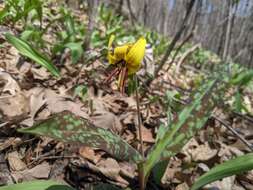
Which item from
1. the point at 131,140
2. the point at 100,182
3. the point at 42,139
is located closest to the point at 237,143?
the point at 131,140

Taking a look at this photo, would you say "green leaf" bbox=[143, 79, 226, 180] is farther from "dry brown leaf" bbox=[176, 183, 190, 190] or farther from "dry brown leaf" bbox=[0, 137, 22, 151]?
"dry brown leaf" bbox=[0, 137, 22, 151]

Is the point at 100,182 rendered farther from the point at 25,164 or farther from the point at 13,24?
the point at 13,24

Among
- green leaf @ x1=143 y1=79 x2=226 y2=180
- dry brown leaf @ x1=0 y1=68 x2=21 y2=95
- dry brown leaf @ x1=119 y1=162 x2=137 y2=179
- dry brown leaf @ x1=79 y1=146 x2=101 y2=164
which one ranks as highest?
green leaf @ x1=143 y1=79 x2=226 y2=180

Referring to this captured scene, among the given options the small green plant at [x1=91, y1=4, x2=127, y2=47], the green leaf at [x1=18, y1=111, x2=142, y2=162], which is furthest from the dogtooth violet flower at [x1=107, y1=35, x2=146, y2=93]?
the small green plant at [x1=91, y1=4, x2=127, y2=47]

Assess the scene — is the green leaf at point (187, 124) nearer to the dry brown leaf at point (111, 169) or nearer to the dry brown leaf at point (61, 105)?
the dry brown leaf at point (111, 169)

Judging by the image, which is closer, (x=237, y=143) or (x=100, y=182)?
(x=100, y=182)

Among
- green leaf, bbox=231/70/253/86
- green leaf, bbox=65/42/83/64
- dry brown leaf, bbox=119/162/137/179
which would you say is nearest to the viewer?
dry brown leaf, bbox=119/162/137/179

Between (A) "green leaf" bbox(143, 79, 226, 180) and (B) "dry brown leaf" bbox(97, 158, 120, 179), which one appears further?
(B) "dry brown leaf" bbox(97, 158, 120, 179)

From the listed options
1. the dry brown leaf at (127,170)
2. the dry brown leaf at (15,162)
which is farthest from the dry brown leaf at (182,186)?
the dry brown leaf at (15,162)
